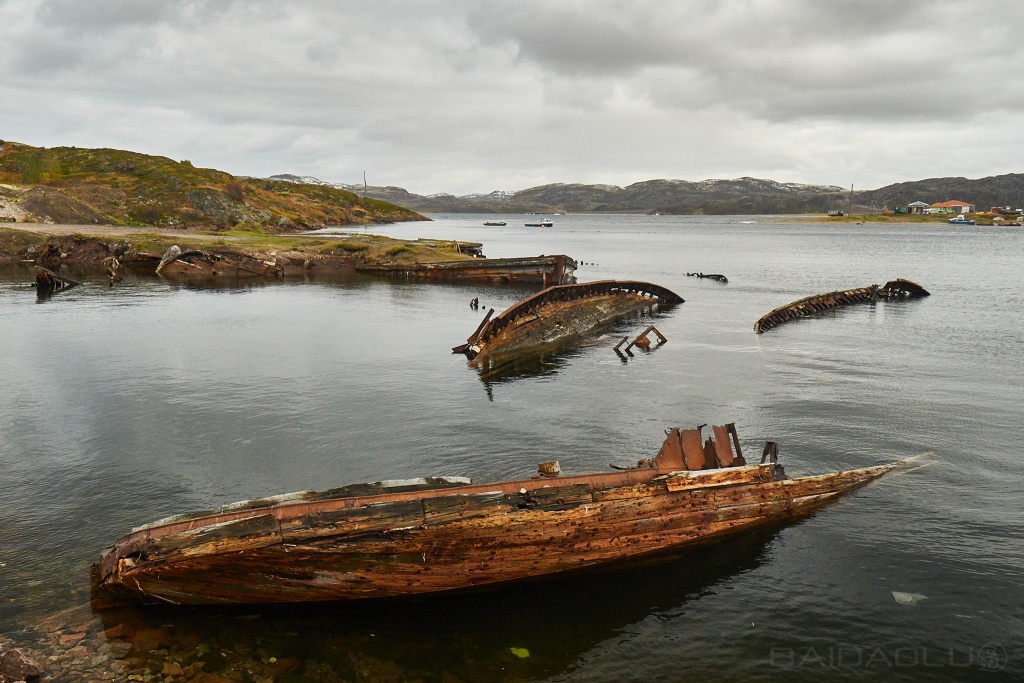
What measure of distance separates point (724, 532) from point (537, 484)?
4.52 meters

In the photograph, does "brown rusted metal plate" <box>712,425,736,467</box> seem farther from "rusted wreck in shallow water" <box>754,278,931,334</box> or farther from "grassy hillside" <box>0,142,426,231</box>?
"grassy hillside" <box>0,142,426,231</box>

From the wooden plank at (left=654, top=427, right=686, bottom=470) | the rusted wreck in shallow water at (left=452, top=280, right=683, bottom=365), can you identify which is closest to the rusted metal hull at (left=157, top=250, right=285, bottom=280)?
the rusted wreck in shallow water at (left=452, top=280, right=683, bottom=365)

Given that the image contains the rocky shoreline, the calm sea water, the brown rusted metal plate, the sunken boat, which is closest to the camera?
the calm sea water

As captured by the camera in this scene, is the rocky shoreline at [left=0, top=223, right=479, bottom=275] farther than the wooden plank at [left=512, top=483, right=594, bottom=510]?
Yes

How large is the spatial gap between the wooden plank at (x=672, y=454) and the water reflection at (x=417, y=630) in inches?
88.5

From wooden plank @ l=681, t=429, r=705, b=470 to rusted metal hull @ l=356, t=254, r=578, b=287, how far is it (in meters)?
49.1

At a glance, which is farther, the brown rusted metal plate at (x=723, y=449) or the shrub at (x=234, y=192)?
the shrub at (x=234, y=192)

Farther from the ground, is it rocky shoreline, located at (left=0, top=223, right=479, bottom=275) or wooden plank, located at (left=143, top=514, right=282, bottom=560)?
rocky shoreline, located at (left=0, top=223, right=479, bottom=275)

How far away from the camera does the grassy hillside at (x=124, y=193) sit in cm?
9138

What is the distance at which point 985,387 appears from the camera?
2827 cm

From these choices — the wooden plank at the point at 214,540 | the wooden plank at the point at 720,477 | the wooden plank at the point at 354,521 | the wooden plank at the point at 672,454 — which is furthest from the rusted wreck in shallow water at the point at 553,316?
the wooden plank at the point at 214,540

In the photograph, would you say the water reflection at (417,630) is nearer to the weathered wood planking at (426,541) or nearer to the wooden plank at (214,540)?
the weathered wood planking at (426,541)

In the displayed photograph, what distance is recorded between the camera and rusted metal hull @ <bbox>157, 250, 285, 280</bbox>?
6875 centimetres

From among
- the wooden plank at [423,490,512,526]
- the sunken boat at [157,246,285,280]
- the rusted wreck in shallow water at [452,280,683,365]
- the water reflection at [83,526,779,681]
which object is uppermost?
the sunken boat at [157,246,285,280]
